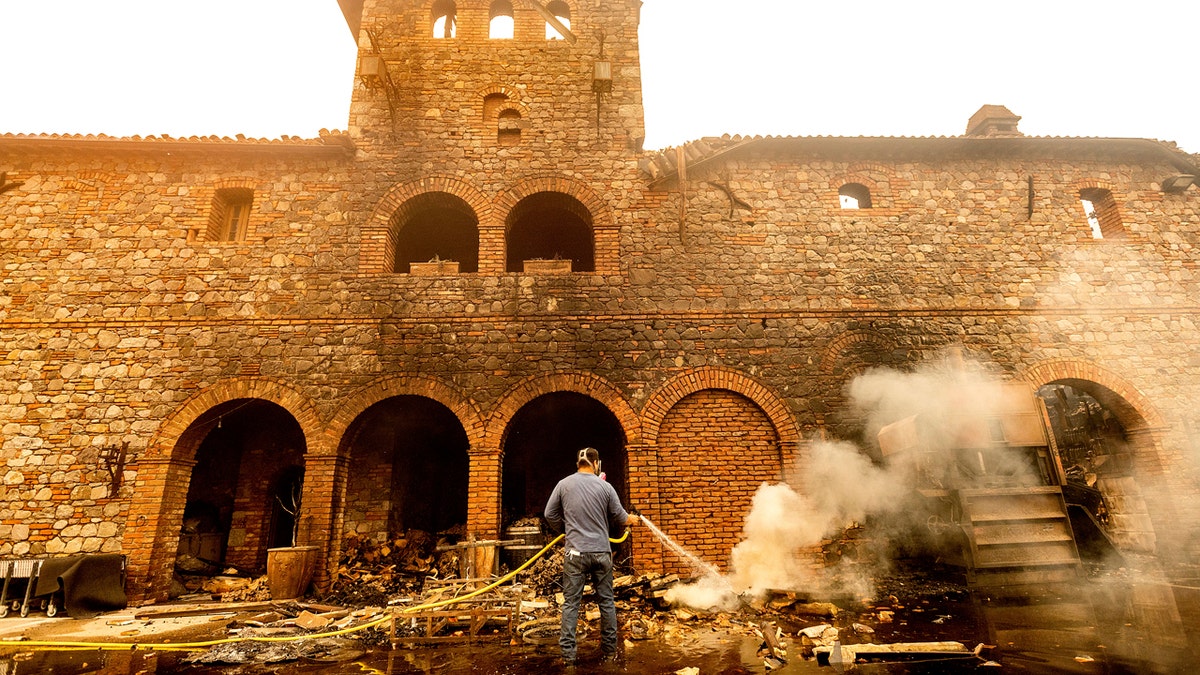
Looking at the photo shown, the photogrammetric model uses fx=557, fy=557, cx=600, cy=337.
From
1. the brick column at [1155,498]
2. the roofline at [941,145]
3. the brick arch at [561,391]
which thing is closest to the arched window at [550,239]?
the roofline at [941,145]

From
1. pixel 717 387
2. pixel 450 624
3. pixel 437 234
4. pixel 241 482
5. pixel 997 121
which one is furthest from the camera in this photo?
pixel 437 234

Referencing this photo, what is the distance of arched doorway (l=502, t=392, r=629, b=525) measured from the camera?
1093 centimetres

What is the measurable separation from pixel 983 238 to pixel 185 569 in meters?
15.4

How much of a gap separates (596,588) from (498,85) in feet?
31.3

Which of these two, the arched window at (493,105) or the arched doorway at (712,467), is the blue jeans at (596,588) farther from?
the arched window at (493,105)

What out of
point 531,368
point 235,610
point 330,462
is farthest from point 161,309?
point 531,368

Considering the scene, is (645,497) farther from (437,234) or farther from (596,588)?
(437,234)

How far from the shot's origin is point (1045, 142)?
35.1 ft

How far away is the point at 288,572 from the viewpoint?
26.1ft

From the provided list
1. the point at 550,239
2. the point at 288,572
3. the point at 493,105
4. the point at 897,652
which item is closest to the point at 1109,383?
the point at 897,652

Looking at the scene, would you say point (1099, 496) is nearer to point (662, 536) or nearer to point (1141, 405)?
point (1141, 405)

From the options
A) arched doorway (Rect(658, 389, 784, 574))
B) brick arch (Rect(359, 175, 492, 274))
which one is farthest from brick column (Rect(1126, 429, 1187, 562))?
brick arch (Rect(359, 175, 492, 274))

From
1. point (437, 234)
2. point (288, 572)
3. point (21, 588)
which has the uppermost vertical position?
point (437, 234)

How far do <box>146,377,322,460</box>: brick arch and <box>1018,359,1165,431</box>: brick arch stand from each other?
11.9 m
